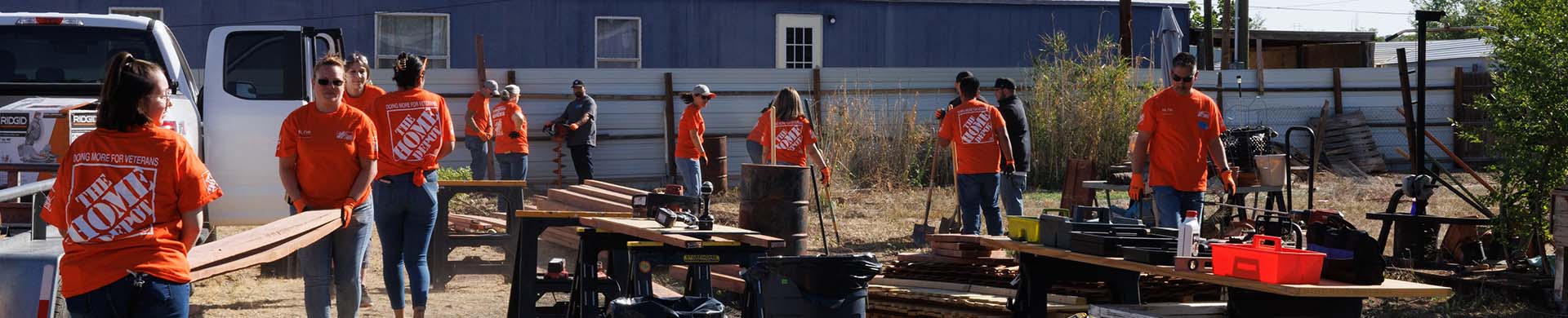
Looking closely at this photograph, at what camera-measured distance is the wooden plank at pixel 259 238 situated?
5.21m

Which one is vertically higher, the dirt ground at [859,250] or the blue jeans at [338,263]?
the blue jeans at [338,263]

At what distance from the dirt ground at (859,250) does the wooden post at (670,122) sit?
2018 mm

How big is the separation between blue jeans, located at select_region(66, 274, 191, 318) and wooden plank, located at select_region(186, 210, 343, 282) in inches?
15.7

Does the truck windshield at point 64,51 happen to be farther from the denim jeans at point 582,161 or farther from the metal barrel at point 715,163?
the metal barrel at point 715,163

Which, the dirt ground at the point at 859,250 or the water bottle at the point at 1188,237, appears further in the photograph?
the dirt ground at the point at 859,250

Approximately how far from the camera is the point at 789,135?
468 inches

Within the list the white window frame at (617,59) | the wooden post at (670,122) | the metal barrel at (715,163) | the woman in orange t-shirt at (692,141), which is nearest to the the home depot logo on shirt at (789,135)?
the woman in orange t-shirt at (692,141)

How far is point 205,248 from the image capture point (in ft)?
17.6

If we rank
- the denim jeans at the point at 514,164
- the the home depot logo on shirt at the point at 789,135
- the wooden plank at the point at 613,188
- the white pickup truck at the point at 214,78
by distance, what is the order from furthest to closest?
1. the denim jeans at the point at 514,164
2. the wooden plank at the point at 613,188
3. the the home depot logo on shirt at the point at 789,135
4. the white pickup truck at the point at 214,78

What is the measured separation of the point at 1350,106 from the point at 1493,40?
1417 centimetres

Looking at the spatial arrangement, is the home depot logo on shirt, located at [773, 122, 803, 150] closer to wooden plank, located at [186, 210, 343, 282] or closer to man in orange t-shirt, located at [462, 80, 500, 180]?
Answer: man in orange t-shirt, located at [462, 80, 500, 180]

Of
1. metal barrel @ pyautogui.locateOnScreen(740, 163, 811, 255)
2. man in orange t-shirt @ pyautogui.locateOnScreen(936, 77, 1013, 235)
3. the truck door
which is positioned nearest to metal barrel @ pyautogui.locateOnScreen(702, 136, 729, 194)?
man in orange t-shirt @ pyautogui.locateOnScreen(936, 77, 1013, 235)

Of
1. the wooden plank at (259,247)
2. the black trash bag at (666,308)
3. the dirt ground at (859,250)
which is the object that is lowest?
the dirt ground at (859,250)

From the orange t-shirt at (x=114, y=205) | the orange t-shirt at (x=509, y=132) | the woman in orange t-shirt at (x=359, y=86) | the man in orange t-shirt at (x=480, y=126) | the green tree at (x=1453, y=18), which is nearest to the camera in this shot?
the orange t-shirt at (x=114, y=205)
